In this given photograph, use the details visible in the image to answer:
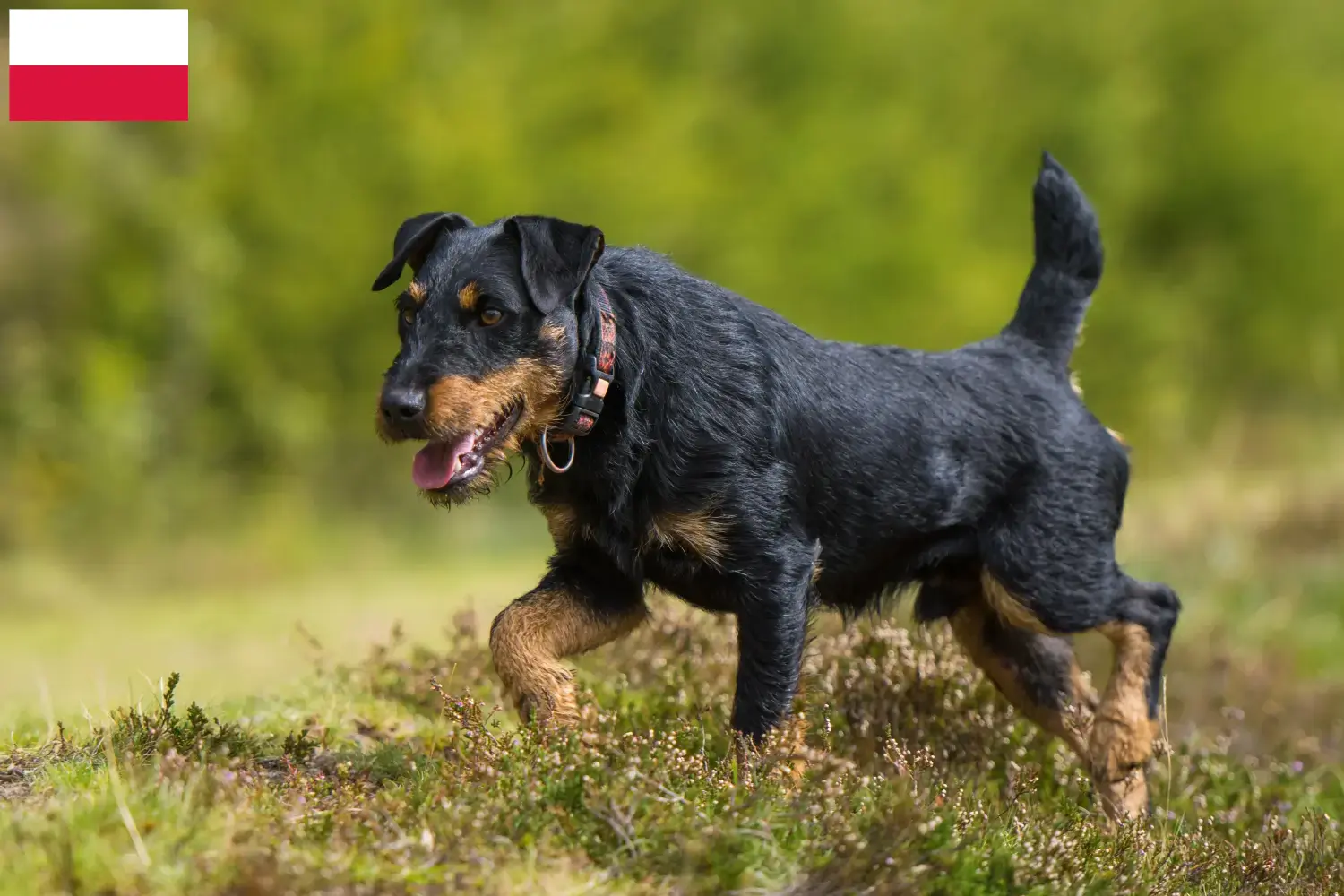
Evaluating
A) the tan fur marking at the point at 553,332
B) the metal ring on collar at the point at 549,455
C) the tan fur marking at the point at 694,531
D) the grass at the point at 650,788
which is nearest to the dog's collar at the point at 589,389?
the metal ring on collar at the point at 549,455

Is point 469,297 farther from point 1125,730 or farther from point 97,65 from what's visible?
point 97,65

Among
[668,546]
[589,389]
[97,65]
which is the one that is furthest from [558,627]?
[97,65]

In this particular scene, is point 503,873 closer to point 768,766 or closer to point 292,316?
point 768,766

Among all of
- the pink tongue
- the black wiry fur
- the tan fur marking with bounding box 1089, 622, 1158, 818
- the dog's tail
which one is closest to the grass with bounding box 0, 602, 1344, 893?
the tan fur marking with bounding box 1089, 622, 1158, 818

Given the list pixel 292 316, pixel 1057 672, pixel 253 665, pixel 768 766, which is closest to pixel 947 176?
pixel 292 316

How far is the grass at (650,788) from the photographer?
386cm

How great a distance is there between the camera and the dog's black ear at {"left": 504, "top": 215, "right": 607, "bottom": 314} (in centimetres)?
470

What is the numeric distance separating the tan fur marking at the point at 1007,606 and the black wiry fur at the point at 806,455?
0.04 meters

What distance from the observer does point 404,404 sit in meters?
4.54

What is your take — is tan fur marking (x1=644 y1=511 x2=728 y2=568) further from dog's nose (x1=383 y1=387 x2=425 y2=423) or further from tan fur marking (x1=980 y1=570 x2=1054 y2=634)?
tan fur marking (x1=980 y1=570 x2=1054 y2=634)

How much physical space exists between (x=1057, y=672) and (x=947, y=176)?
16.3m

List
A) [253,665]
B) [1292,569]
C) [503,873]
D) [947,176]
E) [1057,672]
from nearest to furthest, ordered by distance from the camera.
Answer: [503,873] → [1057,672] → [253,665] → [1292,569] → [947,176]

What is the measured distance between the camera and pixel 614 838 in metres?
4.10

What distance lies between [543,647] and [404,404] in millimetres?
1028
